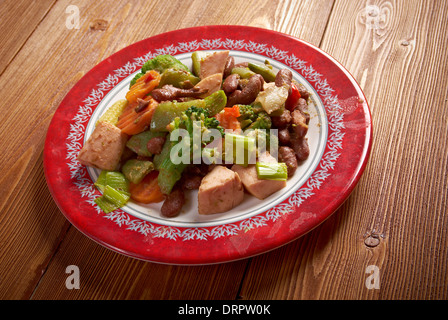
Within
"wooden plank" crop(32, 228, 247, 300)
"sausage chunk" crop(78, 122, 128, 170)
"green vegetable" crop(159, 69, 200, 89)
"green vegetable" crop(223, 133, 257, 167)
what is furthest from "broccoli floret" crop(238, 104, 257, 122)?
"wooden plank" crop(32, 228, 247, 300)

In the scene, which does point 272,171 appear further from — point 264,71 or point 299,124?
point 264,71

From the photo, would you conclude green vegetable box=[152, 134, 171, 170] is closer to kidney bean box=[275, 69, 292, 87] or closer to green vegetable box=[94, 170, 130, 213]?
green vegetable box=[94, 170, 130, 213]

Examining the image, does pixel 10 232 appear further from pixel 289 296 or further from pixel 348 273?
pixel 348 273

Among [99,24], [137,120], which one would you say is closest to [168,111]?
[137,120]

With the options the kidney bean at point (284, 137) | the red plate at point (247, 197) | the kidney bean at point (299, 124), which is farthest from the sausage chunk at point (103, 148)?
the kidney bean at point (299, 124)

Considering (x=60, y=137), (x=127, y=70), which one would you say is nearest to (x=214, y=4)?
(x=127, y=70)
